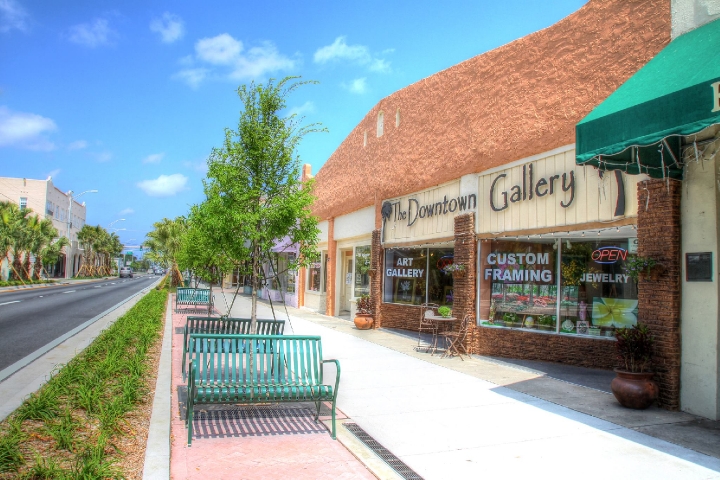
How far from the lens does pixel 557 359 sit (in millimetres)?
10117

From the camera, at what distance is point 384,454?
5078 mm

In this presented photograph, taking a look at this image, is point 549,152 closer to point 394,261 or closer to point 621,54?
point 621,54

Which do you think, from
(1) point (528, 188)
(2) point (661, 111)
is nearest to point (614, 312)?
(1) point (528, 188)

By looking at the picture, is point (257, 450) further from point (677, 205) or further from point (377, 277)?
point (377, 277)

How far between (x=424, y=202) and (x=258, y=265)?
23.2 ft

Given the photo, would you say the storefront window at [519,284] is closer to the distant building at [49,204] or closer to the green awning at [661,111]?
the green awning at [661,111]

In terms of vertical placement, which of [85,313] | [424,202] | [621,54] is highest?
[621,54]

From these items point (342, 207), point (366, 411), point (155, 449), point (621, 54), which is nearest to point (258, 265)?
point (366, 411)

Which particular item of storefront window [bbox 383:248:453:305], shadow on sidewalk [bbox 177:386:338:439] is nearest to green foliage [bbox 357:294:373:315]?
storefront window [bbox 383:248:453:305]

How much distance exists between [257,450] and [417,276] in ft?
34.4

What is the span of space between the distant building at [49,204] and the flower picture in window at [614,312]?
158 ft

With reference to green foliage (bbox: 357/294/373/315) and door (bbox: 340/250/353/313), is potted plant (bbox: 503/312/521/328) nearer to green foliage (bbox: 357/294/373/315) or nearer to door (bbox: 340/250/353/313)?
green foliage (bbox: 357/294/373/315)

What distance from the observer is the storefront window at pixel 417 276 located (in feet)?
46.6

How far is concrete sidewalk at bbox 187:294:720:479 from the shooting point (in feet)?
15.9
